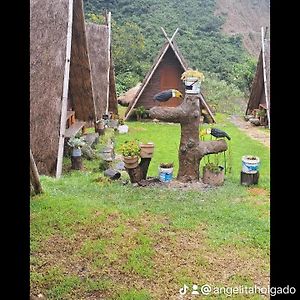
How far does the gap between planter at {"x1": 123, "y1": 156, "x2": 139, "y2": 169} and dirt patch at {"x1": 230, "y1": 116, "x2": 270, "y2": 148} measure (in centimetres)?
255

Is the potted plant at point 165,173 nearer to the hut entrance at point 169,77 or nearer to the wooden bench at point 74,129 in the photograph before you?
the wooden bench at point 74,129

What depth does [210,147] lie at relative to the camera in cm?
354

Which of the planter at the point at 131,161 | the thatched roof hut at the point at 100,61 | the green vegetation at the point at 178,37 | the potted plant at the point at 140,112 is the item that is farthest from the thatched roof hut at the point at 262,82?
the planter at the point at 131,161

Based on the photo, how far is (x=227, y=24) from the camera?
7.49 meters

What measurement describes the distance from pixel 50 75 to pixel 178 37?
166 inches

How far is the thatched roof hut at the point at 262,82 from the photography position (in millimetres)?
7199

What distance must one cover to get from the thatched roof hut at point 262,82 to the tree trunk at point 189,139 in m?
3.95

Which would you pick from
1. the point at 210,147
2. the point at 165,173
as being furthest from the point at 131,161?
the point at 210,147

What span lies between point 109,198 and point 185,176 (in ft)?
2.37

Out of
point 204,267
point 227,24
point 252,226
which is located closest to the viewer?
point 204,267

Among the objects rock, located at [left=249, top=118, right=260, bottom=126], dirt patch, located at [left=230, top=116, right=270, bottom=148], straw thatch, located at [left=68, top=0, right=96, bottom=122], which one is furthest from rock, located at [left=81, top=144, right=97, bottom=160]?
rock, located at [left=249, top=118, right=260, bottom=126]

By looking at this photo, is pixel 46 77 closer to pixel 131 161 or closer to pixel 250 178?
pixel 131 161
